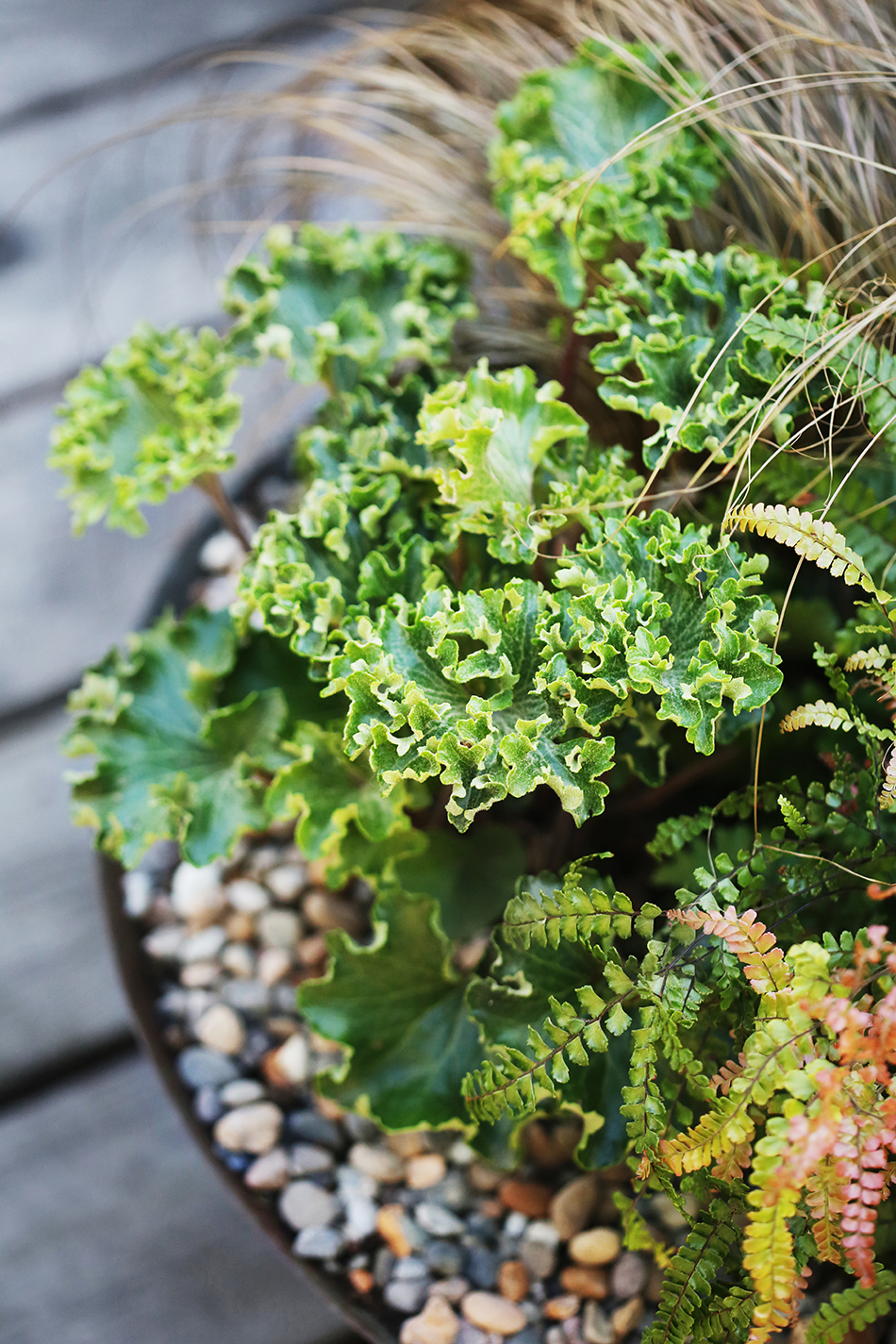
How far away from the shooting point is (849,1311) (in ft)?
1.95

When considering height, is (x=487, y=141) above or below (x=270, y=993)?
above

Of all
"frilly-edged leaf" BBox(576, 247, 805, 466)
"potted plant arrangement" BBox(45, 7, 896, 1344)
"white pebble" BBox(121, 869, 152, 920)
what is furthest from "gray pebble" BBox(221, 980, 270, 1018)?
"frilly-edged leaf" BBox(576, 247, 805, 466)

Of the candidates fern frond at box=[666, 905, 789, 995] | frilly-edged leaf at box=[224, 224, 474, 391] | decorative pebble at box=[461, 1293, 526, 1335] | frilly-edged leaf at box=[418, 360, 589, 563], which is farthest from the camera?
frilly-edged leaf at box=[224, 224, 474, 391]

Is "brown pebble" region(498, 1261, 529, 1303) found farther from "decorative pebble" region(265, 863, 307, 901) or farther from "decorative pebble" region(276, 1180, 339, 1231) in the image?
"decorative pebble" region(265, 863, 307, 901)

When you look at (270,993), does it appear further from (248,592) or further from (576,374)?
(576,374)

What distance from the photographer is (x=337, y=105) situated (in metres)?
1.09

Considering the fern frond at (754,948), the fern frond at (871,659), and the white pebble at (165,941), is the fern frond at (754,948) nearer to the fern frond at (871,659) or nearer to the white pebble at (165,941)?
the fern frond at (871,659)

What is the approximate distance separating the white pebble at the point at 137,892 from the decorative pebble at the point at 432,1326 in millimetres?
431

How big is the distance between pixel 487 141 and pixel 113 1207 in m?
1.10

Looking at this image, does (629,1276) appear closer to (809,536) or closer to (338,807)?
(338,807)

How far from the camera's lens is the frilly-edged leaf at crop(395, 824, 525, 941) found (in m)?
0.87

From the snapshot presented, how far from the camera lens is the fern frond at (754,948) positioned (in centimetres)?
58

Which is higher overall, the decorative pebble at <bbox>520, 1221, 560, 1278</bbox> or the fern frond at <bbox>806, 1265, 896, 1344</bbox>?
the fern frond at <bbox>806, 1265, 896, 1344</bbox>

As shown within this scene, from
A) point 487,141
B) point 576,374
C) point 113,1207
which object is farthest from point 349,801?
point 487,141
